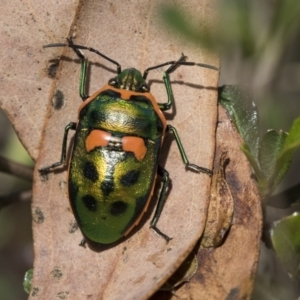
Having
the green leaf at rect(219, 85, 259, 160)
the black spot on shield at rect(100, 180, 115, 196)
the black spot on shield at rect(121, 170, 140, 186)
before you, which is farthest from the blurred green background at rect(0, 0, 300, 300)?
the black spot on shield at rect(100, 180, 115, 196)

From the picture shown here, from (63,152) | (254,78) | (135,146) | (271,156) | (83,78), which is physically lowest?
(63,152)

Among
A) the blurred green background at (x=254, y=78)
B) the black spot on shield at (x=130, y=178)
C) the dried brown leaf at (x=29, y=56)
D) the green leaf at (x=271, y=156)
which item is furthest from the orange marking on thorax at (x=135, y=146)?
the green leaf at (x=271, y=156)

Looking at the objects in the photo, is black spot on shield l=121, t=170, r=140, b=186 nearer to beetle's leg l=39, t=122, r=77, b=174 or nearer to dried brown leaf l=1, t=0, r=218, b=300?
dried brown leaf l=1, t=0, r=218, b=300

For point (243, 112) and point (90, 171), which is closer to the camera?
point (243, 112)

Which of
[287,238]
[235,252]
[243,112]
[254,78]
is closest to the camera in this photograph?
[287,238]

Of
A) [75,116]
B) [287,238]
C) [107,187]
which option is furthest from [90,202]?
[287,238]

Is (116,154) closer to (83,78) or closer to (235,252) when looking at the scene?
(83,78)
